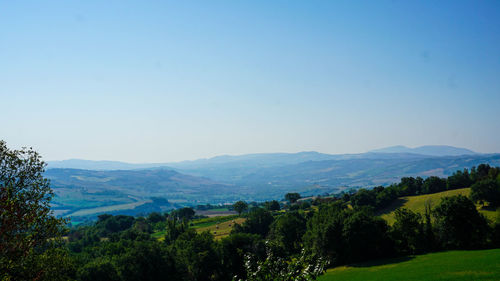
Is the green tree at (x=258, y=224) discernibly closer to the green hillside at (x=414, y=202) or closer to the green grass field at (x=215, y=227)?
the green grass field at (x=215, y=227)

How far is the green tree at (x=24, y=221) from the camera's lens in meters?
15.5

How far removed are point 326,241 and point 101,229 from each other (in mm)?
96161

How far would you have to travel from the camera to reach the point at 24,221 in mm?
16344

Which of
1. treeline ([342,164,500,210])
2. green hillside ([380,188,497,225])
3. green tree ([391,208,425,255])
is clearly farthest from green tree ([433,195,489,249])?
treeline ([342,164,500,210])

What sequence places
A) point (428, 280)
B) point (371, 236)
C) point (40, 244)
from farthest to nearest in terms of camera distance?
point (371, 236), point (428, 280), point (40, 244)

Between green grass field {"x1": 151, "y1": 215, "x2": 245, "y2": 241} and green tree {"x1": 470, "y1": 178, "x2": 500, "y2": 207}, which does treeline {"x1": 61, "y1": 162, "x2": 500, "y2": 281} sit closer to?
green tree {"x1": 470, "y1": 178, "x2": 500, "y2": 207}

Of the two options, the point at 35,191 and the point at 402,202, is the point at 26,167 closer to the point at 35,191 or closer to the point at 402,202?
the point at 35,191

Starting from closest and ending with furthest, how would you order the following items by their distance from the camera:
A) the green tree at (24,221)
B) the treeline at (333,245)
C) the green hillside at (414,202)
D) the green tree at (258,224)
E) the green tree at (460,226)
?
1. the green tree at (24,221)
2. the green tree at (460,226)
3. the treeline at (333,245)
4. the green hillside at (414,202)
5. the green tree at (258,224)

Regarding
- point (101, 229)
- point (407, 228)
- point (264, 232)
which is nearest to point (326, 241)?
point (407, 228)

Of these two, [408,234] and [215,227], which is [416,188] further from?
[215,227]

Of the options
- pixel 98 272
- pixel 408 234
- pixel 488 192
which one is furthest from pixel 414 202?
pixel 98 272

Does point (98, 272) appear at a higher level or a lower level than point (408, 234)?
lower

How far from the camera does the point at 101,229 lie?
114 metres

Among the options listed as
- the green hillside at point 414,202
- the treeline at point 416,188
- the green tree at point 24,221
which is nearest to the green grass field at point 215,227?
the treeline at point 416,188
